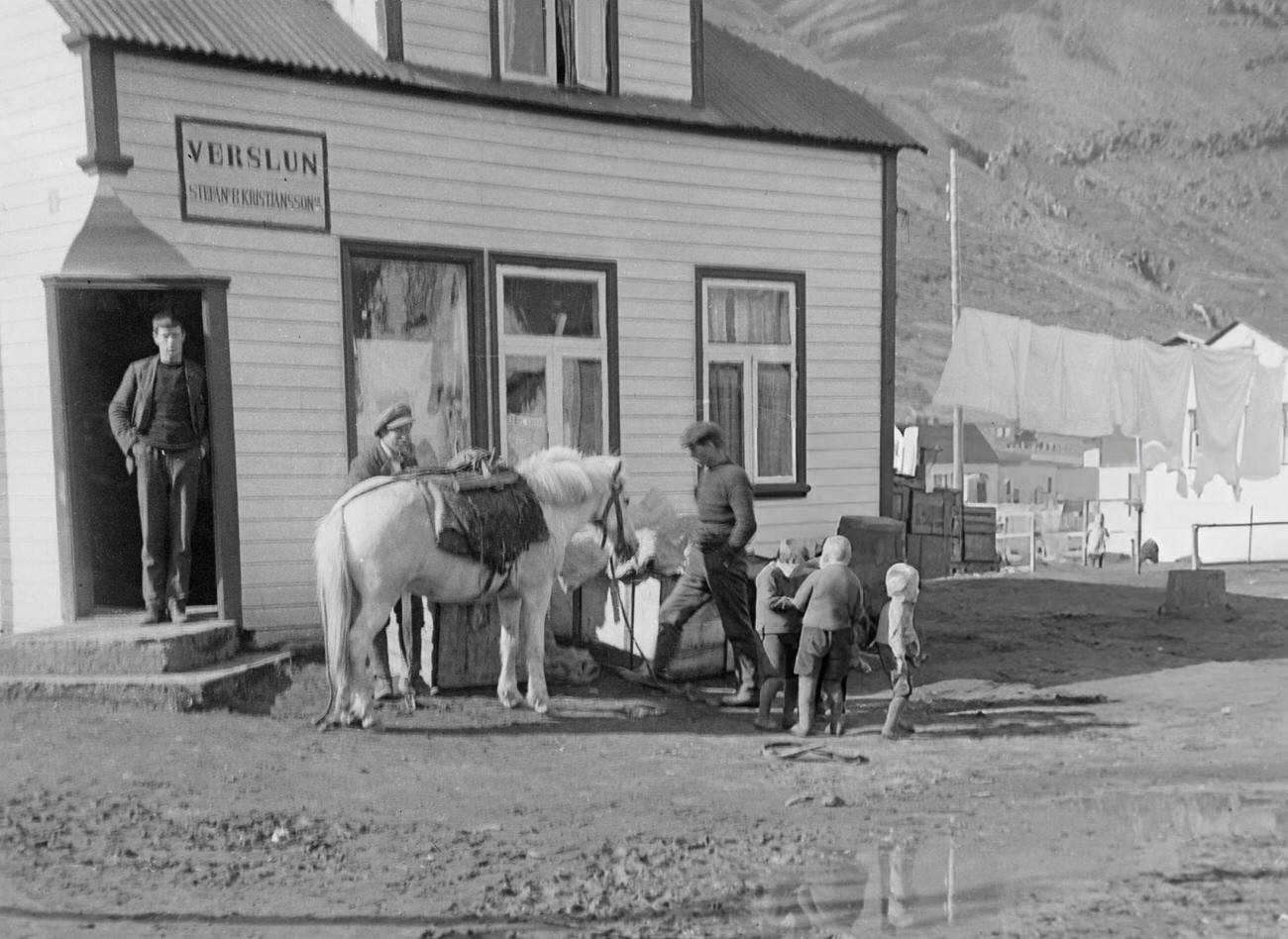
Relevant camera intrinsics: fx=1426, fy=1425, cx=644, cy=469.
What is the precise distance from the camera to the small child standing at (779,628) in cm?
1000

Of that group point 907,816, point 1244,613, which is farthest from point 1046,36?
point 907,816

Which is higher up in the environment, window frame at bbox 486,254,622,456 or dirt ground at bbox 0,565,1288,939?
window frame at bbox 486,254,622,456

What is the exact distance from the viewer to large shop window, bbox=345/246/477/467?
453 inches

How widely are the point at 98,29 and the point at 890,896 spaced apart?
304 inches

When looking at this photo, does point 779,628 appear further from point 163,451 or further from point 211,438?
point 163,451

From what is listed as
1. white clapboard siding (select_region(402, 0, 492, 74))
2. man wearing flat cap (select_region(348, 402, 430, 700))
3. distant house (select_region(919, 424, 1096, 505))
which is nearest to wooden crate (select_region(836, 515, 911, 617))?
man wearing flat cap (select_region(348, 402, 430, 700))

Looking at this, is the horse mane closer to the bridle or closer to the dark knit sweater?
the bridle

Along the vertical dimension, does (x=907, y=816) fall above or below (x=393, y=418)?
below

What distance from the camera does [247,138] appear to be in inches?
422

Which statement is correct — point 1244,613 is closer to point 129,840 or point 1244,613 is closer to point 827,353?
point 827,353

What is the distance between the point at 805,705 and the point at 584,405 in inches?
163

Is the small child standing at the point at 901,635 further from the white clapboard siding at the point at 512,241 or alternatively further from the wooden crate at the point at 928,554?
the wooden crate at the point at 928,554

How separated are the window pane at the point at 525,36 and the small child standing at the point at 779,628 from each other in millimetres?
5042

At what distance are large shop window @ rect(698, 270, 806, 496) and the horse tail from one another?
5196 mm
